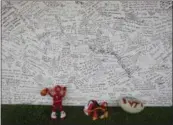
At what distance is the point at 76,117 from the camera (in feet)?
4.63

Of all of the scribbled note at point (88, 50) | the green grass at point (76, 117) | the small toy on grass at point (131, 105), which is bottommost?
the green grass at point (76, 117)

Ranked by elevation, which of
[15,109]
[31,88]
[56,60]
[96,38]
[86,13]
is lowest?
[15,109]

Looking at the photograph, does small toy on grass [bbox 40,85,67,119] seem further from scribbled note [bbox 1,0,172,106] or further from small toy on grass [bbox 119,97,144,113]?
small toy on grass [bbox 119,97,144,113]

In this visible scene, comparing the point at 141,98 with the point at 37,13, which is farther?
the point at 141,98

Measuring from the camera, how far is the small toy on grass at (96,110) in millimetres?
1384

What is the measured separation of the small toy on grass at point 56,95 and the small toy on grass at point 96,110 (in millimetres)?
134

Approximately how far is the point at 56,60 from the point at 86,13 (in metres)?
0.30

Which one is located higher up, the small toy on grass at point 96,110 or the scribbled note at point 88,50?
the scribbled note at point 88,50

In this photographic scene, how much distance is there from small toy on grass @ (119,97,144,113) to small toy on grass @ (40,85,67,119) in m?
0.32

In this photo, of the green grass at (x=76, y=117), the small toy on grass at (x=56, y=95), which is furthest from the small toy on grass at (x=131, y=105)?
the small toy on grass at (x=56, y=95)

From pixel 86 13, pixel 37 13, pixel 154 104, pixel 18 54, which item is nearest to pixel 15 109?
pixel 18 54

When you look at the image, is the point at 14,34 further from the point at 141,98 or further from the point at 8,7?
the point at 141,98

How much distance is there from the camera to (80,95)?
1.51m

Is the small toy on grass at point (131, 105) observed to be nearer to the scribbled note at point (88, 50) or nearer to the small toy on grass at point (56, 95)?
the scribbled note at point (88, 50)
